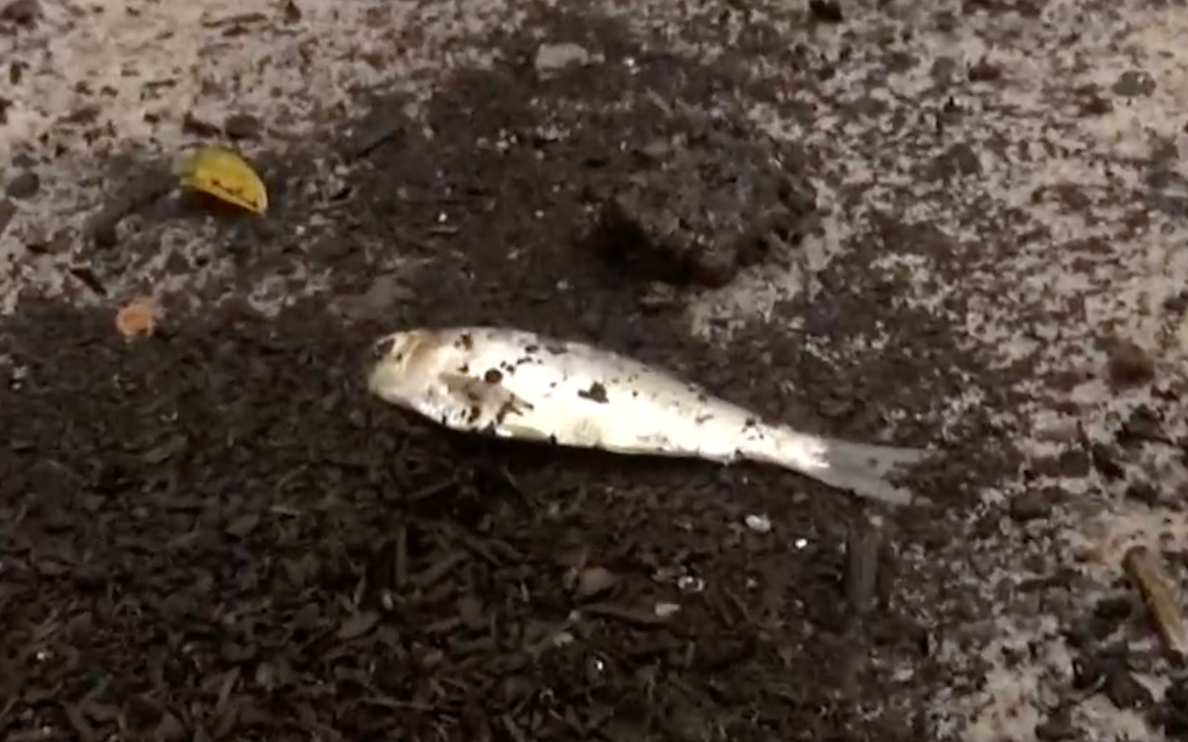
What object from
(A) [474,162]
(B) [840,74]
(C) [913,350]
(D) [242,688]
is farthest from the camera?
(B) [840,74]

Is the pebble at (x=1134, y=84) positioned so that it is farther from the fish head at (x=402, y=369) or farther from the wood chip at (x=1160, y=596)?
the fish head at (x=402, y=369)

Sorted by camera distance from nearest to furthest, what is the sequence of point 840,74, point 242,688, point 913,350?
point 242,688 < point 913,350 < point 840,74

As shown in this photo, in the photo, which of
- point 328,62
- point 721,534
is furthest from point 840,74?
point 721,534

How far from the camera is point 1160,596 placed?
1535 mm

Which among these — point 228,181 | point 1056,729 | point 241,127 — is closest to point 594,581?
point 1056,729

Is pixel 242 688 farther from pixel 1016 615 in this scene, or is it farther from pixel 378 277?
pixel 1016 615

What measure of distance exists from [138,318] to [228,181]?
209mm

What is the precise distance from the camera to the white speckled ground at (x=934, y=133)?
1.77 meters

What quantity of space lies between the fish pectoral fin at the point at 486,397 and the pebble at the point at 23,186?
0.63 metres

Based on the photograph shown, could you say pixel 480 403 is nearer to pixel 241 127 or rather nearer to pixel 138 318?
pixel 138 318

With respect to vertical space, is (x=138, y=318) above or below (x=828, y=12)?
below

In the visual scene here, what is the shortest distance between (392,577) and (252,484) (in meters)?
0.17

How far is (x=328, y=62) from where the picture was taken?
208cm

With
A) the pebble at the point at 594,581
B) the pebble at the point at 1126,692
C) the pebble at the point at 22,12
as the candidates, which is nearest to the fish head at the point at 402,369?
the pebble at the point at 594,581
